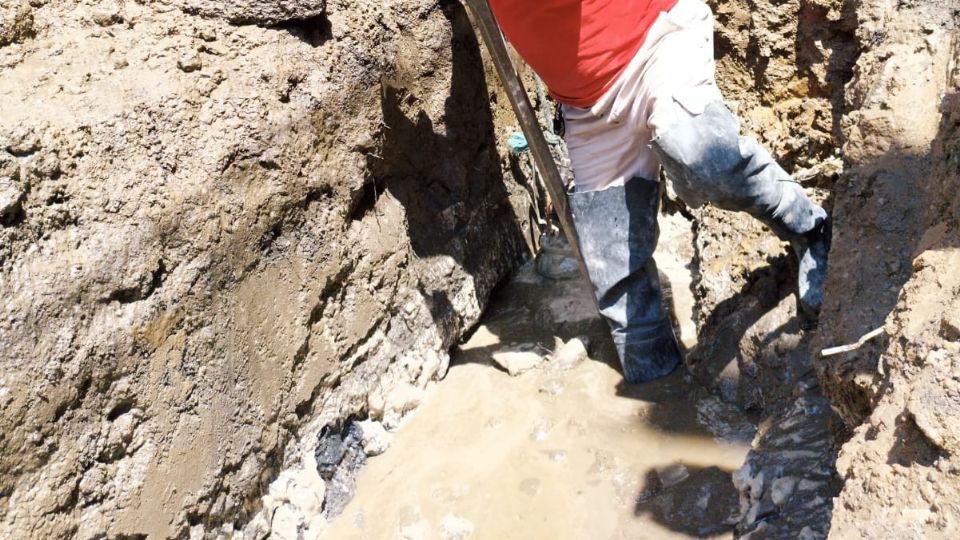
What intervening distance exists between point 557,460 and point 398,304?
73 cm

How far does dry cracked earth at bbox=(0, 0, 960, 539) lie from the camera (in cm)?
168

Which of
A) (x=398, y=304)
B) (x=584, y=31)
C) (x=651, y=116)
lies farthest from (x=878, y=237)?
(x=398, y=304)

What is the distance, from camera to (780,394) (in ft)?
7.29

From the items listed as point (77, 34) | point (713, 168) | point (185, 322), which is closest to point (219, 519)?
point (185, 322)

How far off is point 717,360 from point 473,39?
4.59 feet

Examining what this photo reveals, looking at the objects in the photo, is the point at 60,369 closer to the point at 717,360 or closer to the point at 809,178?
the point at 717,360

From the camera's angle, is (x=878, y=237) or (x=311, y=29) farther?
(x=311, y=29)

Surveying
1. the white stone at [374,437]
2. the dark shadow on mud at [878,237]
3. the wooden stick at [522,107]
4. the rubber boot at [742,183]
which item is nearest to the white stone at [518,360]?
the wooden stick at [522,107]

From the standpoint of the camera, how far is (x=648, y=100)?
2250 mm

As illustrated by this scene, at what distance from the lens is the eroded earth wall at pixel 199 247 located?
174cm

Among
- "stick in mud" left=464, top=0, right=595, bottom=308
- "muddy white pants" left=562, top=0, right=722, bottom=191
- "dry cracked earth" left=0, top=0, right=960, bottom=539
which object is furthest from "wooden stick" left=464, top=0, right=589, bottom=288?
"dry cracked earth" left=0, top=0, right=960, bottom=539

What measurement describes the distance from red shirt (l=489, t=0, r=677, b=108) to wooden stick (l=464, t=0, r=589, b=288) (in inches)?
6.4

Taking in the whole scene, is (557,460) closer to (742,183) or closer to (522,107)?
(742,183)

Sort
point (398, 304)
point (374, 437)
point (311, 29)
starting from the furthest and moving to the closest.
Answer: point (398, 304) → point (374, 437) → point (311, 29)
